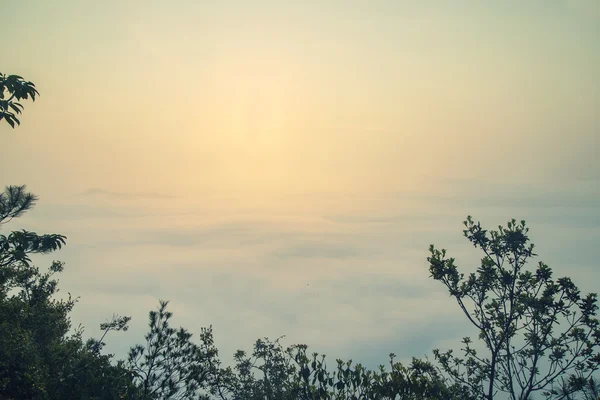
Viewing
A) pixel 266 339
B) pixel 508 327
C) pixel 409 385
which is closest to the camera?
pixel 409 385

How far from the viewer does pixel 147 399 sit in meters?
18.7

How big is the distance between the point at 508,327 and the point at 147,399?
16298mm

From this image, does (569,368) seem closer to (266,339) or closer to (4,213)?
(266,339)

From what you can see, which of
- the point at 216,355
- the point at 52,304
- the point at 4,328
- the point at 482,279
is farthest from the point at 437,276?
the point at 52,304

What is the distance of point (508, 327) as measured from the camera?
18484 millimetres

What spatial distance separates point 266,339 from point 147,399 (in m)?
10.6

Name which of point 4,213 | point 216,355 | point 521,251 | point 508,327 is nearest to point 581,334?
point 508,327

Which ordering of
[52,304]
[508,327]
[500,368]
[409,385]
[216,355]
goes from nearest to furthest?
[409,385] → [508,327] → [500,368] → [216,355] → [52,304]

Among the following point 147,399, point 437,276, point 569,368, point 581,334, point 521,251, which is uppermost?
point 521,251

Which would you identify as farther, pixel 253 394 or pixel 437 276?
pixel 253 394

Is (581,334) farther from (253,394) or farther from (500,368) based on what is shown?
(253,394)

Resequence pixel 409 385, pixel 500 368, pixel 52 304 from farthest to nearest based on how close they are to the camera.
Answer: pixel 52 304 → pixel 500 368 → pixel 409 385

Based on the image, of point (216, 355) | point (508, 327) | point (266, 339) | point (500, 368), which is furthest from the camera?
point (266, 339)

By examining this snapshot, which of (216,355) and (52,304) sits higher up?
(52,304)
